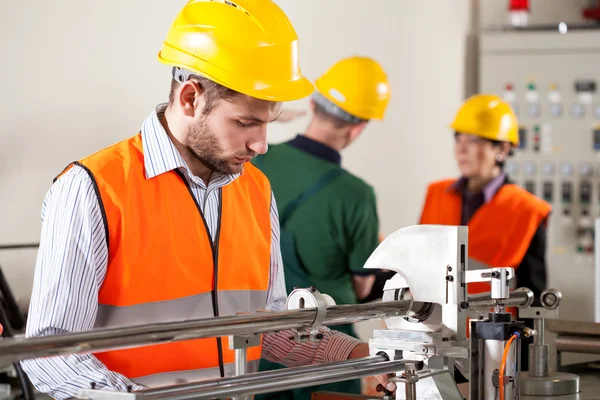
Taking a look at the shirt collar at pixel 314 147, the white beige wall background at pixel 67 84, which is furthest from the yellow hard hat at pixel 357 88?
the white beige wall background at pixel 67 84

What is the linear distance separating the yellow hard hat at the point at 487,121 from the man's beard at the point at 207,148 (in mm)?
2685

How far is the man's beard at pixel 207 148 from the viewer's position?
168cm

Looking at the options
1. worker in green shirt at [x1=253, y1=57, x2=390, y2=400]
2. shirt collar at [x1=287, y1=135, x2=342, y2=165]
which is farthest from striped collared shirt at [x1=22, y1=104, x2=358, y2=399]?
shirt collar at [x1=287, y1=135, x2=342, y2=165]

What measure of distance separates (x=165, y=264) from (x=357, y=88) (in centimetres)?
189

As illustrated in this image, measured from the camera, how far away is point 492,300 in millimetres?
1622

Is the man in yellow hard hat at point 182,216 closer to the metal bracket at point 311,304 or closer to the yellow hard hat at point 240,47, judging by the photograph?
the yellow hard hat at point 240,47

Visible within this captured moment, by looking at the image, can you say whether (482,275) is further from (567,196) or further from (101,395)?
(567,196)

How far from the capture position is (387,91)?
349 cm

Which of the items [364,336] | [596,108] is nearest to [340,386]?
[364,336]

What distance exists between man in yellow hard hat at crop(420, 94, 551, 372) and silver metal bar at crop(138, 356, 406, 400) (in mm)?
2432

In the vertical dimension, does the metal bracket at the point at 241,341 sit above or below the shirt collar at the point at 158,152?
below

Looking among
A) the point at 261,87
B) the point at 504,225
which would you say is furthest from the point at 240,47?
the point at 504,225

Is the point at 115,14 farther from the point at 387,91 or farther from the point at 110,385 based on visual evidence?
the point at 110,385

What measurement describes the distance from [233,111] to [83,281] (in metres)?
0.41
